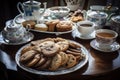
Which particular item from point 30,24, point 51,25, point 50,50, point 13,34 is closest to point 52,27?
point 51,25

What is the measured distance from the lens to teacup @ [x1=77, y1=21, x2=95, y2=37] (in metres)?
1.22

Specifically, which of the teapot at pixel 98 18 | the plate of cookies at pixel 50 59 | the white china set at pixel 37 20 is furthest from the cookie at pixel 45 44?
the teapot at pixel 98 18

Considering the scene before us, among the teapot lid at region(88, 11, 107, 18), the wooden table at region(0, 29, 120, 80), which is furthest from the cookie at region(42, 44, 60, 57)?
the teapot lid at region(88, 11, 107, 18)

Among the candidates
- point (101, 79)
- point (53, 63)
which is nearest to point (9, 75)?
point (53, 63)

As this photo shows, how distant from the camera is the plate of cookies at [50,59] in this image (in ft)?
2.92

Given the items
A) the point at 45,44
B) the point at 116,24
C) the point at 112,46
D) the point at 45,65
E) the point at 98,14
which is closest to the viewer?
the point at 45,65

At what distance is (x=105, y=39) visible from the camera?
1.08m

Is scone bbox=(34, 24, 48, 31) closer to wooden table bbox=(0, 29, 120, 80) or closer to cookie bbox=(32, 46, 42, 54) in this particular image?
wooden table bbox=(0, 29, 120, 80)

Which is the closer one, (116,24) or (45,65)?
(45,65)

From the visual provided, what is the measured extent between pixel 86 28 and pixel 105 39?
0.58 ft

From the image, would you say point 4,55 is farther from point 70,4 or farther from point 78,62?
point 70,4

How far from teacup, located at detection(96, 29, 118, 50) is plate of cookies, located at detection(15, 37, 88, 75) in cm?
14

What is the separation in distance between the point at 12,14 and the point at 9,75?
66.2 inches

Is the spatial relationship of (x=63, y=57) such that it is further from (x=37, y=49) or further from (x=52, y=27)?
(x=52, y=27)
